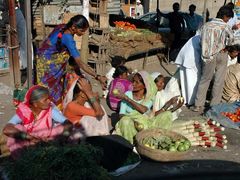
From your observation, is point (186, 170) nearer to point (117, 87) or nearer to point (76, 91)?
point (76, 91)

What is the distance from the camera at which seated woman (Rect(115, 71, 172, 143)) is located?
17.3 feet

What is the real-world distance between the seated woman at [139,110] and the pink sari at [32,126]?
123cm

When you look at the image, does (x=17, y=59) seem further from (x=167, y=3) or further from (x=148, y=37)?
(x=167, y=3)

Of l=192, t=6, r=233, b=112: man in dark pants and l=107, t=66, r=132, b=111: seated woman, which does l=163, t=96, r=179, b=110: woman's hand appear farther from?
l=192, t=6, r=233, b=112: man in dark pants

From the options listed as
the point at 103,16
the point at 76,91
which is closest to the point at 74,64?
the point at 76,91

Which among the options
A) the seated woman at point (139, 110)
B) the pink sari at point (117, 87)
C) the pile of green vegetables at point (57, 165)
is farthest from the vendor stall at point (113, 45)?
the pile of green vegetables at point (57, 165)

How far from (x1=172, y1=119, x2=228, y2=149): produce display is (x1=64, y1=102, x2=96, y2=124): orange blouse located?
1571 mm

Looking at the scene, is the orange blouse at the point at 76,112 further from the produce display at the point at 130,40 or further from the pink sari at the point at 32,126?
the produce display at the point at 130,40

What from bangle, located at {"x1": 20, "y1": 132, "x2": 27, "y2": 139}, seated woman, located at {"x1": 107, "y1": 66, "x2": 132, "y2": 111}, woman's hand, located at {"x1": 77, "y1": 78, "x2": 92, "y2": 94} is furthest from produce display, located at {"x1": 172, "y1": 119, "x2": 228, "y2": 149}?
bangle, located at {"x1": 20, "y1": 132, "x2": 27, "y2": 139}

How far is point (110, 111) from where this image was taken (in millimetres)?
7160

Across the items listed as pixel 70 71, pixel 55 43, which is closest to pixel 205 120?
pixel 70 71

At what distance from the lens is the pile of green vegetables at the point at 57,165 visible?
320 cm

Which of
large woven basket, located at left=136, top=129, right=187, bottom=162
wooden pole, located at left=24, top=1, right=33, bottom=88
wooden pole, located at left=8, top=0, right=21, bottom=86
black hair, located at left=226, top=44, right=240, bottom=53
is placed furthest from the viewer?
black hair, located at left=226, top=44, right=240, bottom=53

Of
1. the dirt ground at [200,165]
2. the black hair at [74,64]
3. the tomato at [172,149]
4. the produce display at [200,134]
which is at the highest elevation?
the black hair at [74,64]
